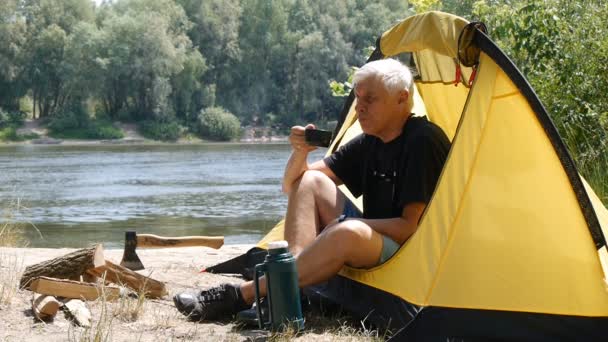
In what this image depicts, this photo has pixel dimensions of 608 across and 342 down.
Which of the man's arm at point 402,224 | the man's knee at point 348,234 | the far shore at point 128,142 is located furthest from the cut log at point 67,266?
the far shore at point 128,142

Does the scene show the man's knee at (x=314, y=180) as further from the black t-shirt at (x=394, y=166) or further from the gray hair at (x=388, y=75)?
the gray hair at (x=388, y=75)

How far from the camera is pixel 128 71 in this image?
154ft

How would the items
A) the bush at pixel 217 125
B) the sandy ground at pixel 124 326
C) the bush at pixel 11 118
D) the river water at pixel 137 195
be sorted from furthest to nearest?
the bush at pixel 217 125 → the bush at pixel 11 118 → the river water at pixel 137 195 → the sandy ground at pixel 124 326

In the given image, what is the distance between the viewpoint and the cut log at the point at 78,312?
3.60m

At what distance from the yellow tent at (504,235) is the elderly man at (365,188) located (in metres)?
0.13

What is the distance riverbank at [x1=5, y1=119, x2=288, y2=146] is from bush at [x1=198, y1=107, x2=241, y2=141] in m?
0.48

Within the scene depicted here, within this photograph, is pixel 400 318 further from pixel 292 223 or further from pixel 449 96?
pixel 449 96

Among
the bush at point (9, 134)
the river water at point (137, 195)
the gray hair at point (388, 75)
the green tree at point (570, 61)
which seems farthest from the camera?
the bush at point (9, 134)

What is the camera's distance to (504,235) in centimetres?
327

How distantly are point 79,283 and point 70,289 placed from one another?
48 millimetres

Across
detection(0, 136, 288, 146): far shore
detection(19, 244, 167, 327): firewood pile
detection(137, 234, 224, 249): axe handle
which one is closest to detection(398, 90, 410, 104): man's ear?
detection(19, 244, 167, 327): firewood pile

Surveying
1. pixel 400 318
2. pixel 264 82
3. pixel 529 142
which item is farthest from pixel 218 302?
pixel 264 82

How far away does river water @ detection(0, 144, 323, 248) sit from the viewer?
41.0ft

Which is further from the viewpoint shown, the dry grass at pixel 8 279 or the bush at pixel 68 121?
the bush at pixel 68 121
